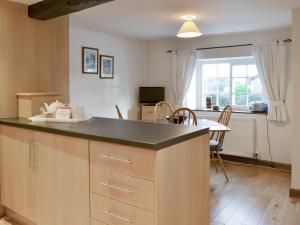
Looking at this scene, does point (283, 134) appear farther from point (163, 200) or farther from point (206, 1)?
point (163, 200)

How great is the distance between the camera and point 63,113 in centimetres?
231

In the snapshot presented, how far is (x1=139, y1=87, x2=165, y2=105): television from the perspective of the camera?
5.24m

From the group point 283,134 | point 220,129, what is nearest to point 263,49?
point 283,134

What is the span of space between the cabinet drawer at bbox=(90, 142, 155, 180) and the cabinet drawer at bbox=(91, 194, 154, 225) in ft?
0.62

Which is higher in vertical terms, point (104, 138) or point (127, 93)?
point (127, 93)

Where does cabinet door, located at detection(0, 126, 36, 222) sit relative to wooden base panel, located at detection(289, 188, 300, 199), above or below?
above

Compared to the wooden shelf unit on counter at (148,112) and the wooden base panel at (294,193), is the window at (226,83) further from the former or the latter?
the wooden base panel at (294,193)

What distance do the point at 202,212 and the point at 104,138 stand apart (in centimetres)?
84

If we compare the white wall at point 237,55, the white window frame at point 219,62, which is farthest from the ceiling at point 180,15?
the white window frame at point 219,62

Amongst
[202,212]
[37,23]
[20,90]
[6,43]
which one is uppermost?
[37,23]

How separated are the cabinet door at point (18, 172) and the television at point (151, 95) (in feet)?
10.1

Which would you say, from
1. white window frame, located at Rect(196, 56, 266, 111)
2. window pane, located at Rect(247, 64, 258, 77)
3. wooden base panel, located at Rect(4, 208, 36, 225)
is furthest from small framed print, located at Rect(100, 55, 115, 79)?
wooden base panel, located at Rect(4, 208, 36, 225)

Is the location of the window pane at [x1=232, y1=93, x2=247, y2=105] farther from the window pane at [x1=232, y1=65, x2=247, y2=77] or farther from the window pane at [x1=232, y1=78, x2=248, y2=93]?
the window pane at [x1=232, y1=65, x2=247, y2=77]

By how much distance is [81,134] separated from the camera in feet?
5.64
